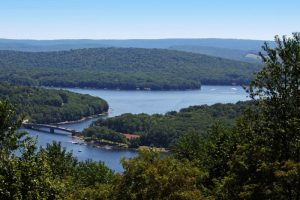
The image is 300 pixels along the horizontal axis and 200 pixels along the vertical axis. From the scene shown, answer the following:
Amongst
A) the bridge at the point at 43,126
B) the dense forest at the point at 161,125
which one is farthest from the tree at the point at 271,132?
the bridge at the point at 43,126

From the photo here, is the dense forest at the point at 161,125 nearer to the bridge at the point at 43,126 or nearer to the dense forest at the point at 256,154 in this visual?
the bridge at the point at 43,126

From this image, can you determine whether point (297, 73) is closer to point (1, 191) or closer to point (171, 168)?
point (171, 168)

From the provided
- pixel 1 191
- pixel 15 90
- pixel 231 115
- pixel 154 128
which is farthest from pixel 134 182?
pixel 15 90

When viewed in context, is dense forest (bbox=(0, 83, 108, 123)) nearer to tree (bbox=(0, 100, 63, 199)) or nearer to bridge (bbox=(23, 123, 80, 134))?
bridge (bbox=(23, 123, 80, 134))

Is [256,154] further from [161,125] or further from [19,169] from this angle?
[161,125]

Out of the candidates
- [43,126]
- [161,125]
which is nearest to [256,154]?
[161,125]
